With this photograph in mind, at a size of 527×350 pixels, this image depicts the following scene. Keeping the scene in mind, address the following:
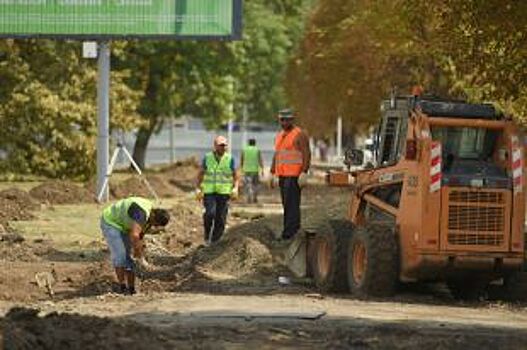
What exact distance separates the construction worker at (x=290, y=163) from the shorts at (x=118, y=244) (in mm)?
5076

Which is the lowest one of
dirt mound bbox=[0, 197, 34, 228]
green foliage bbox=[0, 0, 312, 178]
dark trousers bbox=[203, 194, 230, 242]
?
dirt mound bbox=[0, 197, 34, 228]

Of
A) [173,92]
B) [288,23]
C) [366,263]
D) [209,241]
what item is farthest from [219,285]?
[288,23]

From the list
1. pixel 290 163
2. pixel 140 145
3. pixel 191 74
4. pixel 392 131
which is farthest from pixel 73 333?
pixel 140 145

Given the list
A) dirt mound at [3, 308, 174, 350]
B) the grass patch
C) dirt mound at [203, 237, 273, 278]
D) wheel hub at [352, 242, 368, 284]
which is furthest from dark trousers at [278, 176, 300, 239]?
dirt mound at [3, 308, 174, 350]

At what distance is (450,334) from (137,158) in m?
41.6

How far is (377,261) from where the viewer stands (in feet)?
51.8

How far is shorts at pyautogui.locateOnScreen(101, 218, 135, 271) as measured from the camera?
1595cm

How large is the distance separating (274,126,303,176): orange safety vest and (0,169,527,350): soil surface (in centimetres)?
112

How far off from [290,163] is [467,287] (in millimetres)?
4524

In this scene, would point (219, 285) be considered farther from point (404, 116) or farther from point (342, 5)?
point (342, 5)

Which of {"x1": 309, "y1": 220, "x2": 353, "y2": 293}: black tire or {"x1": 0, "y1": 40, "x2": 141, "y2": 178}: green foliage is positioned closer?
{"x1": 309, "y1": 220, "x2": 353, "y2": 293}: black tire

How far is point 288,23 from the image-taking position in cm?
6819

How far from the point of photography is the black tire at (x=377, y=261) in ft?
51.9

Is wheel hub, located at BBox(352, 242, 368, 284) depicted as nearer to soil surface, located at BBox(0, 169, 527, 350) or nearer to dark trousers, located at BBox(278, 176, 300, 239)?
soil surface, located at BBox(0, 169, 527, 350)
